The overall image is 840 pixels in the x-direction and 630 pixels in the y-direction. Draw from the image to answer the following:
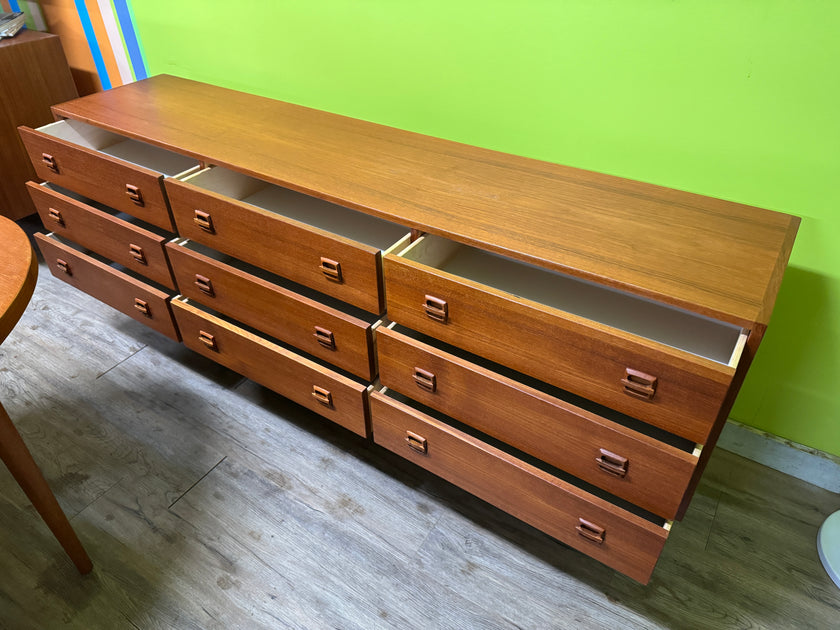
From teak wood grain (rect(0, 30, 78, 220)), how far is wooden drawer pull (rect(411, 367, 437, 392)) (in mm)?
1902

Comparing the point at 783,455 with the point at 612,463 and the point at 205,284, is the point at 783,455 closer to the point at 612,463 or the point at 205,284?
the point at 612,463

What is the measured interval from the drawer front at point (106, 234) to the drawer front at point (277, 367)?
0.13 metres

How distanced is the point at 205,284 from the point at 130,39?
112 centimetres

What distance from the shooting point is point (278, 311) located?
Result: 1302 mm

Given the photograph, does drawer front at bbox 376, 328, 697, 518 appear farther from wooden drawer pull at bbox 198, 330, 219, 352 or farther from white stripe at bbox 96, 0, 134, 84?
white stripe at bbox 96, 0, 134, 84

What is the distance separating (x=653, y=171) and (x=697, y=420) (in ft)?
2.00

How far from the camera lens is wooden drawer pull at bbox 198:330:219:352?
1473 millimetres

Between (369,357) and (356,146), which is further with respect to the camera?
(356,146)

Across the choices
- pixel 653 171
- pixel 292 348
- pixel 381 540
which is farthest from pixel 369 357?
pixel 653 171

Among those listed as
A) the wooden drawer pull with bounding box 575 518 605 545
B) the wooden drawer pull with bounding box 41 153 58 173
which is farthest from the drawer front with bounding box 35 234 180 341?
the wooden drawer pull with bounding box 575 518 605 545

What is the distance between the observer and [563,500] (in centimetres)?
106

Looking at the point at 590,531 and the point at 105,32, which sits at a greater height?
the point at 105,32

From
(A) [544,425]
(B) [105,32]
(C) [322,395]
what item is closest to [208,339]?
(C) [322,395]

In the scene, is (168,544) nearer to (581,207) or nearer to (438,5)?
(581,207)
